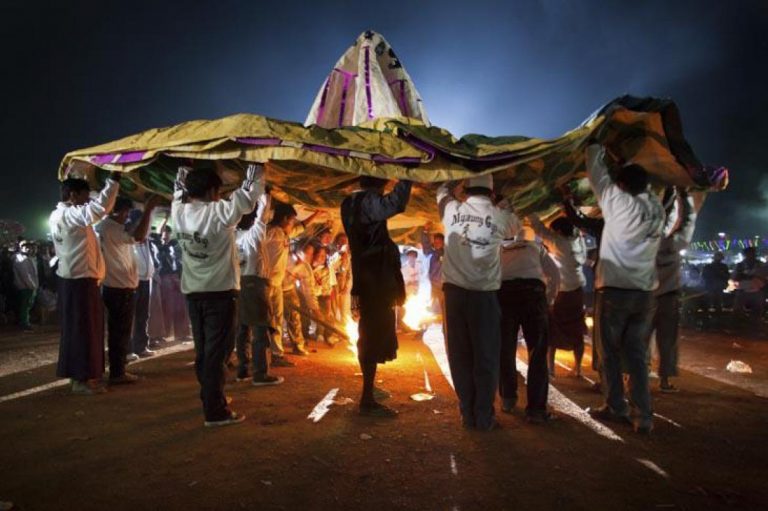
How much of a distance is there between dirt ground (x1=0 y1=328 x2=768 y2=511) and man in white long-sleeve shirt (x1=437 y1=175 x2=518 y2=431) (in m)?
0.34

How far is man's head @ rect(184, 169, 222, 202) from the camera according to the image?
14.5 feet

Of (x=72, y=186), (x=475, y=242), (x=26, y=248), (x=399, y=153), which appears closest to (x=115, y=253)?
(x=72, y=186)

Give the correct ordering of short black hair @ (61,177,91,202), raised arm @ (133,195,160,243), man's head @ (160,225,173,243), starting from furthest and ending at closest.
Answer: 1. man's head @ (160,225,173,243)
2. raised arm @ (133,195,160,243)
3. short black hair @ (61,177,91,202)

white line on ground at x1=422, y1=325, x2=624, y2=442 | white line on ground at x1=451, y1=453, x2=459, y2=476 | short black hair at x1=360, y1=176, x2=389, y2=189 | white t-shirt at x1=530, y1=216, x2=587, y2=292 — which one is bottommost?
white line on ground at x1=422, y1=325, x2=624, y2=442

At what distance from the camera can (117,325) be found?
621cm

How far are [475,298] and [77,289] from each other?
4.44 metres

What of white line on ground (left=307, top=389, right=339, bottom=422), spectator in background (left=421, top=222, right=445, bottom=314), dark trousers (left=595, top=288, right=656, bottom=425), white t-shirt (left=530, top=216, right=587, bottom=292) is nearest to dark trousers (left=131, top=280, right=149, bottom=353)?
white line on ground (left=307, top=389, right=339, bottom=422)

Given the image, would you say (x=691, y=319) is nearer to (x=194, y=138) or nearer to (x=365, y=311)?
(x=365, y=311)

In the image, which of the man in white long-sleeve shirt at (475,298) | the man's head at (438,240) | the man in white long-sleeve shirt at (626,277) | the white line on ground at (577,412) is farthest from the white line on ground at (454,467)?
the man's head at (438,240)

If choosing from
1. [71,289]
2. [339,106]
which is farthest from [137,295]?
[339,106]

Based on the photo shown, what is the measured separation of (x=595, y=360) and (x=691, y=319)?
9.47 m

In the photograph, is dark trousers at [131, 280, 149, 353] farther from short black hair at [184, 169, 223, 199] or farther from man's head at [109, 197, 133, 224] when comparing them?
short black hair at [184, 169, 223, 199]

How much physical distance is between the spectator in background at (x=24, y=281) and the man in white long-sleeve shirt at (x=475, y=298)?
1190cm

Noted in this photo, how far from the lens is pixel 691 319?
42.3 ft
